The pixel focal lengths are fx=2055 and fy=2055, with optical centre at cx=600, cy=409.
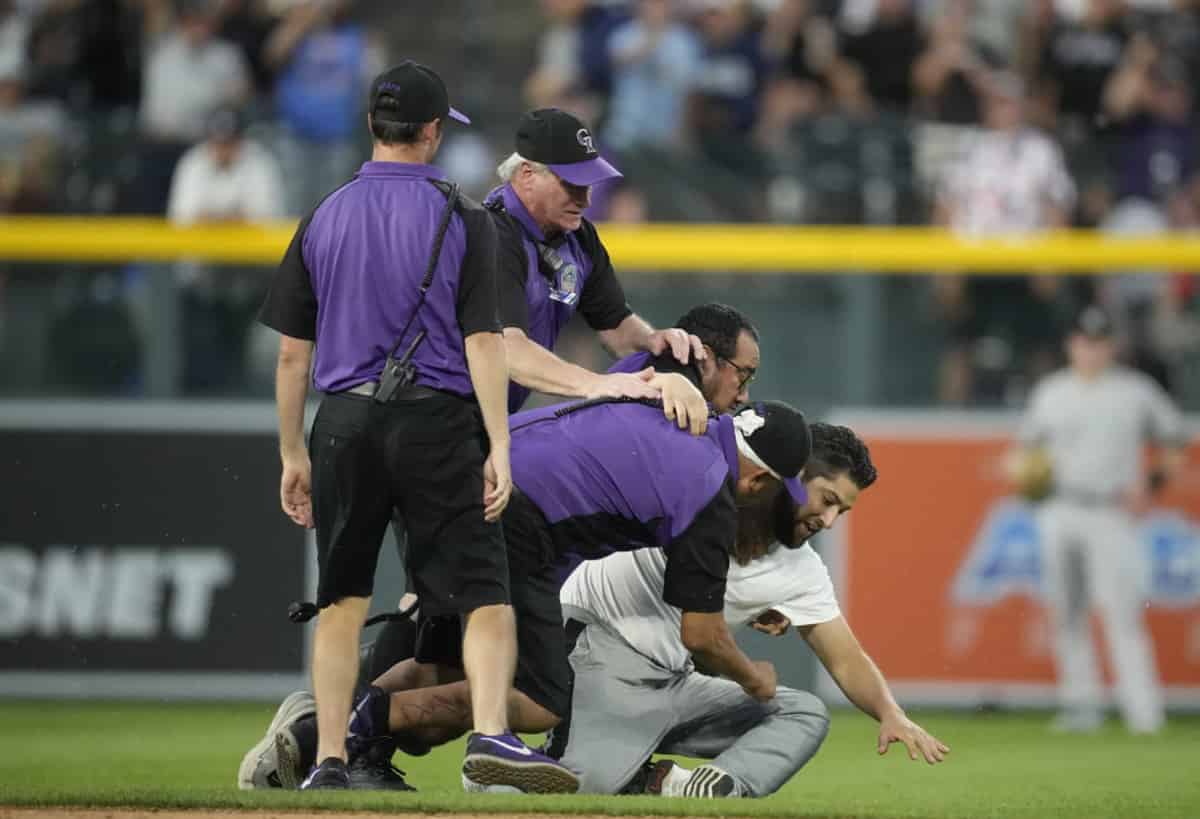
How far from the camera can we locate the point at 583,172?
736cm

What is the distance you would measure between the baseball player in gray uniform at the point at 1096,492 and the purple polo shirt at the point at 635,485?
5.36 m

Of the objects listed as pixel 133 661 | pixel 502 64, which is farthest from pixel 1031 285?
pixel 133 661

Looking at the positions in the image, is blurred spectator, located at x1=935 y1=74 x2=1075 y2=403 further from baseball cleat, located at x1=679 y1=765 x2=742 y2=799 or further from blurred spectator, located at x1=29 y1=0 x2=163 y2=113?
blurred spectator, located at x1=29 y1=0 x2=163 y2=113

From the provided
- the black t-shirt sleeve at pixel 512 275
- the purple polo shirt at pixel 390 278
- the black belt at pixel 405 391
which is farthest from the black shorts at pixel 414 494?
the black t-shirt sleeve at pixel 512 275

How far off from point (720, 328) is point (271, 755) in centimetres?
236

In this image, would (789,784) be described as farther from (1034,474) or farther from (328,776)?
(1034,474)

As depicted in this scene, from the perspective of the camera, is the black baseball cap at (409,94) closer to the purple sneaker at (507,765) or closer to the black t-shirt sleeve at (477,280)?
the black t-shirt sleeve at (477,280)

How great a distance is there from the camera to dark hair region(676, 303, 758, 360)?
7.90 metres

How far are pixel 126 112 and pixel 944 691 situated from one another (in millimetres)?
6558

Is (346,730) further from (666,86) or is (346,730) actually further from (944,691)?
(666,86)

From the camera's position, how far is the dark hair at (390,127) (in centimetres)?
658

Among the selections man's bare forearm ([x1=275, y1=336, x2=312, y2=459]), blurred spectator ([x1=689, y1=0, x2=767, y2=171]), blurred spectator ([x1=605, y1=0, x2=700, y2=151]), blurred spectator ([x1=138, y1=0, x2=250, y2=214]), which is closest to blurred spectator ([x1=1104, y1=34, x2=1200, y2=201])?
blurred spectator ([x1=689, y1=0, x2=767, y2=171])

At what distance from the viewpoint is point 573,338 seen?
11.6 m

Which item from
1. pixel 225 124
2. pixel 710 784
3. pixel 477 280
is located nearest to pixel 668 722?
pixel 710 784
